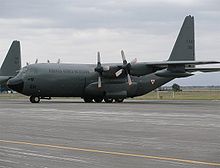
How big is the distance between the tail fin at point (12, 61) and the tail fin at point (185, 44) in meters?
28.9

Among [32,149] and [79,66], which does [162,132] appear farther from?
[79,66]

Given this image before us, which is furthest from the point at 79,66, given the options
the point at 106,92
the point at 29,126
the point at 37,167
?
the point at 37,167

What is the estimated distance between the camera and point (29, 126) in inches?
661

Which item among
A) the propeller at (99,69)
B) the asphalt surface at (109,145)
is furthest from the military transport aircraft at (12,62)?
the asphalt surface at (109,145)

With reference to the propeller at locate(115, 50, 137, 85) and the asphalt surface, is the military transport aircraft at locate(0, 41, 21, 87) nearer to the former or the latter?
the propeller at locate(115, 50, 137, 85)

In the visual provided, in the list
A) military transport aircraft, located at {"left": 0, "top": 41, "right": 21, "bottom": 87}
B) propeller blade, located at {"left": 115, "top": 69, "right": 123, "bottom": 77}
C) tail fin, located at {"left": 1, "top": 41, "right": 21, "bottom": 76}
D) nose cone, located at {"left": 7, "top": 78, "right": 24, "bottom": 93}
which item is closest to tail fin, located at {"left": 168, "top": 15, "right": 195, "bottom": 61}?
propeller blade, located at {"left": 115, "top": 69, "right": 123, "bottom": 77}

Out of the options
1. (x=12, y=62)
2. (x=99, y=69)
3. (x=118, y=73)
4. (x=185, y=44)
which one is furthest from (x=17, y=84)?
(x=12, y=62)

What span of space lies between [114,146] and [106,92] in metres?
31.8

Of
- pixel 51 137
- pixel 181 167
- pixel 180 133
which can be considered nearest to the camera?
pixel 181 167

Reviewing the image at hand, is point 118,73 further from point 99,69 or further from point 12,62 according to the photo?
point 12,62

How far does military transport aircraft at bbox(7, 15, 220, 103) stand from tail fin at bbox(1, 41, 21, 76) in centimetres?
2592

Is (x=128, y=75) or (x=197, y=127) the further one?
(x=128, y=75)

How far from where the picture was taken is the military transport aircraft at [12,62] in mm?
67125

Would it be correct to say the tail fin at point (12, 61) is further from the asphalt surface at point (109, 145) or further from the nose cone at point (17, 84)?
the asphalt surface at point (109, 145)
